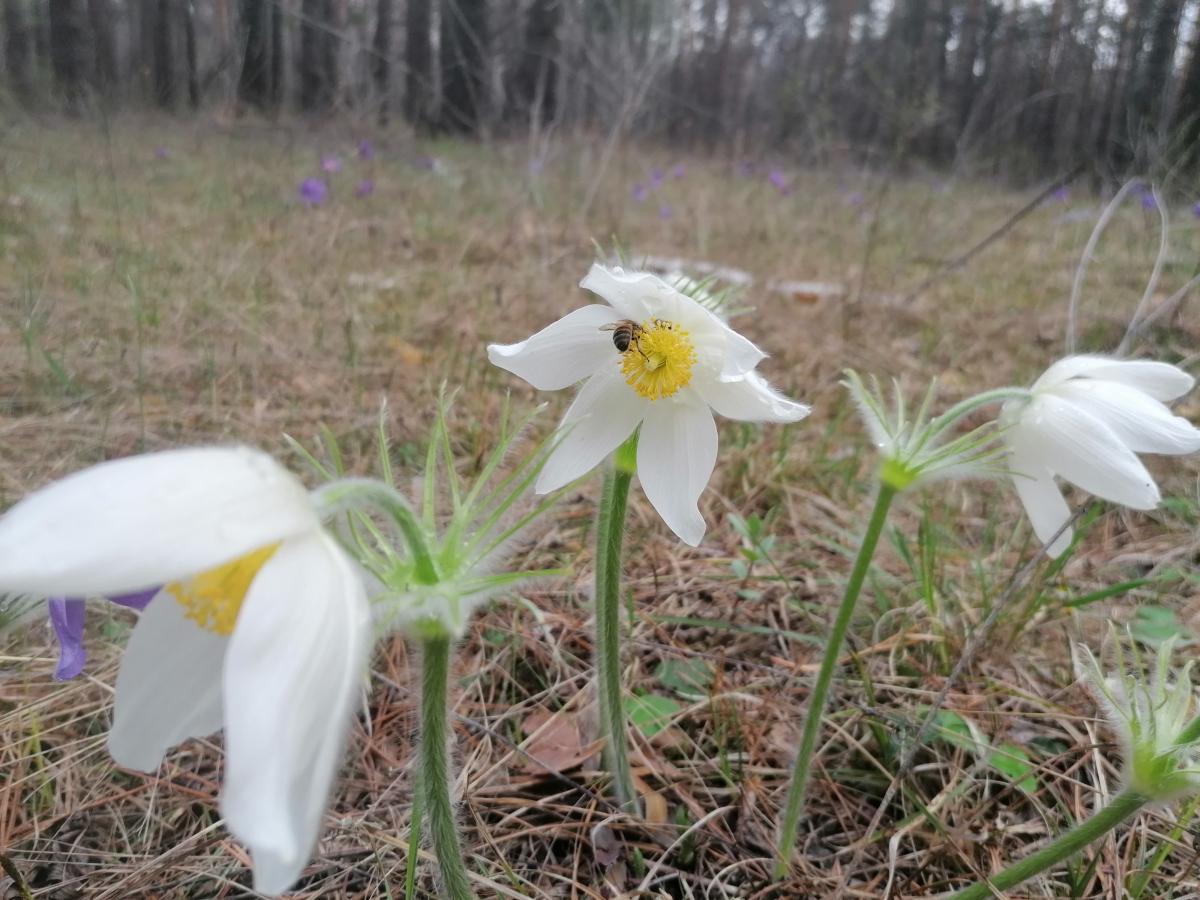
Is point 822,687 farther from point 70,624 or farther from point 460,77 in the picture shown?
point 460,77

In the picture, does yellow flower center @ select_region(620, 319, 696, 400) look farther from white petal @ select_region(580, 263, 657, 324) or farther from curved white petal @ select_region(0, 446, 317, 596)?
curved white petal @ select_region(0, 446, 317, 596)

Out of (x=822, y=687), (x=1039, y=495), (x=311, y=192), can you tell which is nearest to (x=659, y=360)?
(x=822, y=687)

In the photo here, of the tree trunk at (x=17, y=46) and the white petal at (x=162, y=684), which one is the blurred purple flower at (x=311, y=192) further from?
the tree trunk at (x=17, y=46)

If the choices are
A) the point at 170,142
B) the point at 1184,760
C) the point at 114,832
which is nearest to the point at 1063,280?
the point at 1184,760

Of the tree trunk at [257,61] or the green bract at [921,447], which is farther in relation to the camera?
the tree trunk at [257,61]

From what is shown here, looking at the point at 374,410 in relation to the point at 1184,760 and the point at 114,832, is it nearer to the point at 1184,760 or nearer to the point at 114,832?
the point at 114,832

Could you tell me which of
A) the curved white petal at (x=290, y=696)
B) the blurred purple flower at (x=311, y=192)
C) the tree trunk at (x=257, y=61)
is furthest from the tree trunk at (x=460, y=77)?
the curved white petal at (x=290, y=696)

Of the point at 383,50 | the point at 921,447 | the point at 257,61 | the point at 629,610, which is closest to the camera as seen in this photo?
the point at 921,447
